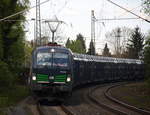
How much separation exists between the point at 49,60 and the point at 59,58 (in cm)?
56

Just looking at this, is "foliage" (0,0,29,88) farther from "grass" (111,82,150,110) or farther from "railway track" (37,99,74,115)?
"railway track" (37,99,74,115)

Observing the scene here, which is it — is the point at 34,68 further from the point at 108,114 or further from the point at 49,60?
the point at 108,114

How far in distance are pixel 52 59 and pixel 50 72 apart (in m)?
0.94

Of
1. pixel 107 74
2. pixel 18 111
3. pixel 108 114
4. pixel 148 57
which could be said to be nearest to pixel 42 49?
pixel 18 111

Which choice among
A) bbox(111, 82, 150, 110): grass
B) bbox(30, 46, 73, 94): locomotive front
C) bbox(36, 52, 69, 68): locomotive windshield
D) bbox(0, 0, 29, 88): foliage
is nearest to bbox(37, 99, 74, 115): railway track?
bbox(30, 46, 73, 94): locomotive front

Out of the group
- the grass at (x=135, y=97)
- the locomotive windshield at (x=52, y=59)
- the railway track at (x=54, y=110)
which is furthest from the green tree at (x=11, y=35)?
the railway track at (x=54, y=110)

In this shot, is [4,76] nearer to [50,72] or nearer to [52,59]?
[52,59]

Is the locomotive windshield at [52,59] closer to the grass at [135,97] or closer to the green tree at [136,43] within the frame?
the grass at [135,97]

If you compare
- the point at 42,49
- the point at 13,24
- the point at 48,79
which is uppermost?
the point at 13,24

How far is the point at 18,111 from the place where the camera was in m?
18.0

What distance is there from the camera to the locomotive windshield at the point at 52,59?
2028 cm

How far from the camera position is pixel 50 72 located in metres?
19.9

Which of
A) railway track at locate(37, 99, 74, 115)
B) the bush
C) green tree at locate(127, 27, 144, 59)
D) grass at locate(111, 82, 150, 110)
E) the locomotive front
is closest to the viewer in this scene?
railway track at locate(37, 99, 74, 115)

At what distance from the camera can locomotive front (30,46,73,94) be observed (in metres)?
19.8
